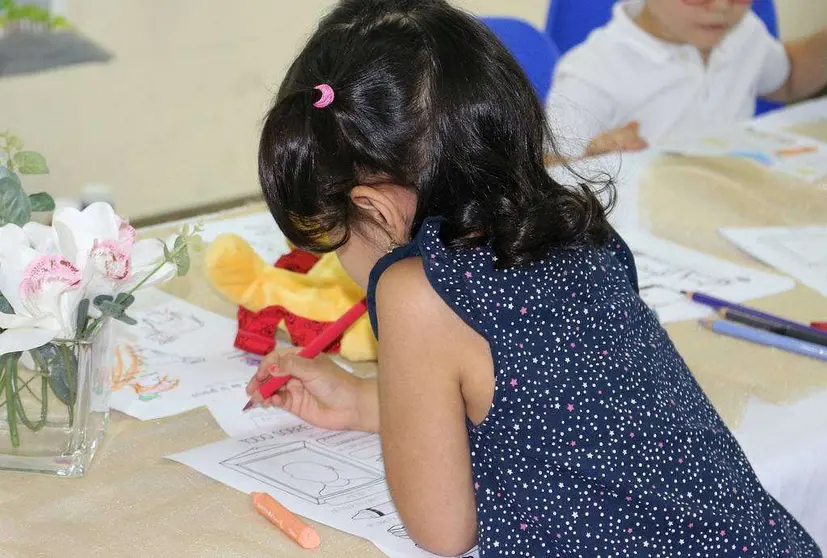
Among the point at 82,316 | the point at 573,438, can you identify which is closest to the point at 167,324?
the point at 82,316

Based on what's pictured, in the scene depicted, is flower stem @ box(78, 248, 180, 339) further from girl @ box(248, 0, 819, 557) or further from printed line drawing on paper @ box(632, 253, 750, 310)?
printed line drawing on paper @ box(632, 253, 750, 310)

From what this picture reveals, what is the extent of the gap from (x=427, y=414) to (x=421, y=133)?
8.8 inches

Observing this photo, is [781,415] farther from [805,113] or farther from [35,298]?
[805,113]

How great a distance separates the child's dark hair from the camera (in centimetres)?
85

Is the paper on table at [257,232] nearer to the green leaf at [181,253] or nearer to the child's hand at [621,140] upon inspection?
the green leaf at [181,253]

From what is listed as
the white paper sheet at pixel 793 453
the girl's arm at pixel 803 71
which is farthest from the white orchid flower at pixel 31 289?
the girl's arm at pixel 803 71

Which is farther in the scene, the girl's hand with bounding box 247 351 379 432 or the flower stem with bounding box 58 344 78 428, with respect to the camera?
the girl's hand with bounding box 247 351 379 432

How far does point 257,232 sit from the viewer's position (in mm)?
1389

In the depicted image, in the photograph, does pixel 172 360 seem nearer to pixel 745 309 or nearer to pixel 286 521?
pixel 286 521

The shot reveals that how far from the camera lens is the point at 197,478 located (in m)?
0.89

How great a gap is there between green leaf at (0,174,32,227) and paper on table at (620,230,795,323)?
27.7 inches

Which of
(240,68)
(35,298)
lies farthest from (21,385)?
(240,68)

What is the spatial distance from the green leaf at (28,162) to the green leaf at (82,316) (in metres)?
0.13

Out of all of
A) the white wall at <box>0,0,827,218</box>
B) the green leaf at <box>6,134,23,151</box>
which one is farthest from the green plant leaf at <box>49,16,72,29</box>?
the green leaf at <box>6,134,23,151</box>
